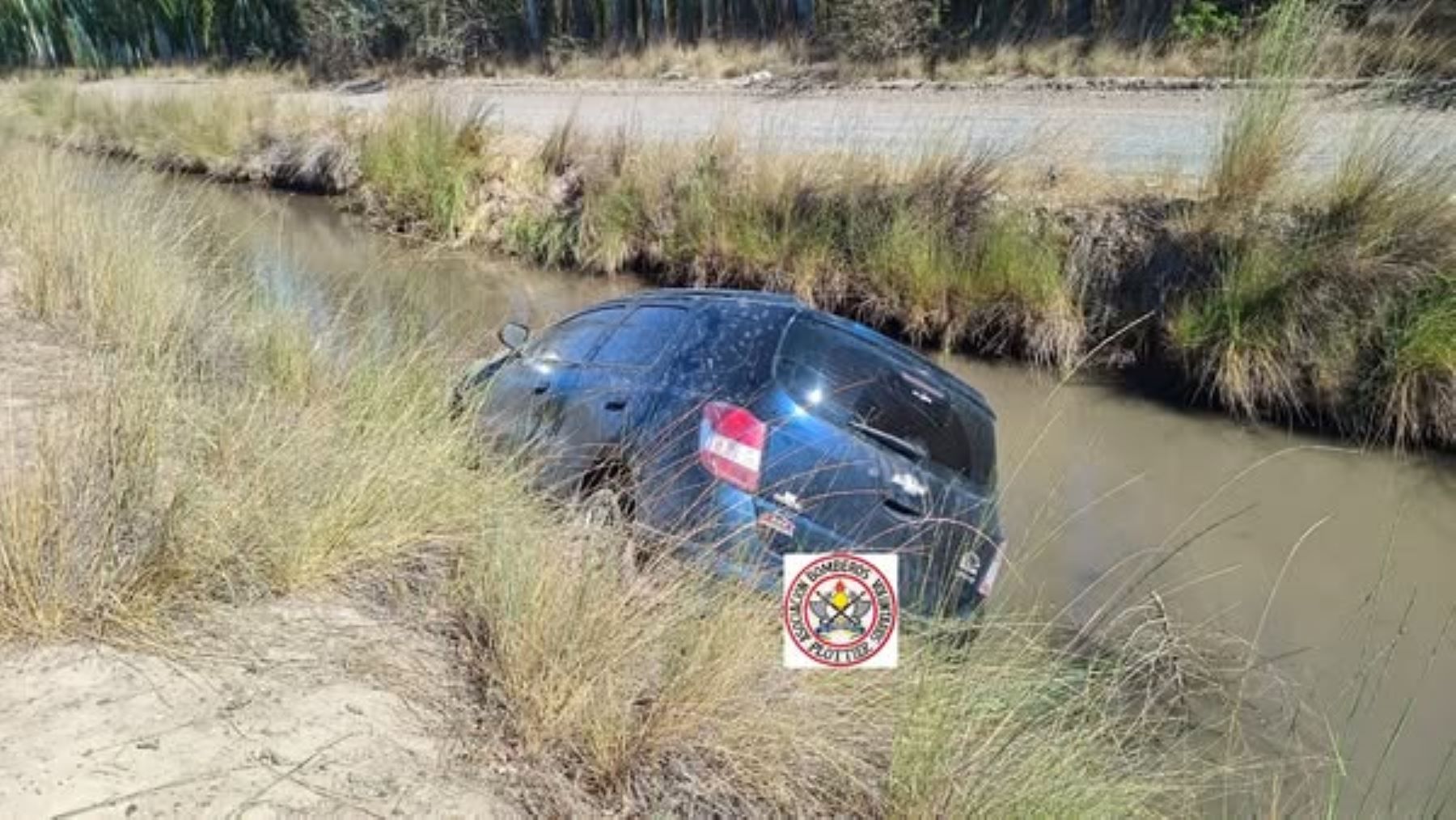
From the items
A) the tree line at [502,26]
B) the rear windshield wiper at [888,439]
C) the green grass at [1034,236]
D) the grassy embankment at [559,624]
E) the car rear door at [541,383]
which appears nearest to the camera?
the grassy embankment at [559,624]

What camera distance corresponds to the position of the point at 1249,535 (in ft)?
21.9

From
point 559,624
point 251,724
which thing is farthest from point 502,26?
point 251,724

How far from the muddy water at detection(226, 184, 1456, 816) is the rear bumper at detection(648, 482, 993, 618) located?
287 mm

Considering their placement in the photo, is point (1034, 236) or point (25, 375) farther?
point (1034, 236)

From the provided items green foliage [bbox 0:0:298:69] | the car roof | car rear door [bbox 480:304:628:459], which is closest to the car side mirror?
car rear door [bbox 480:304:628:459]

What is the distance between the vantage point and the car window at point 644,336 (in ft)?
17.4

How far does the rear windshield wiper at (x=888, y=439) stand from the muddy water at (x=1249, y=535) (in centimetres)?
54

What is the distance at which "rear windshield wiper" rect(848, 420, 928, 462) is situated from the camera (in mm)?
4426

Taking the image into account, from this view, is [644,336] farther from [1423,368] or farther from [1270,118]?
[1270,118]

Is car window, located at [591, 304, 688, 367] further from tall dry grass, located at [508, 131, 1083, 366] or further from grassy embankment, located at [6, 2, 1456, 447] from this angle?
tall dry grass, located at [508, 131, 1083, 366]

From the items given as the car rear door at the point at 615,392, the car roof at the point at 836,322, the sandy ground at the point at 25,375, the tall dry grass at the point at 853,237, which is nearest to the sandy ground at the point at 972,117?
the tall dry grass at the point at 853,237

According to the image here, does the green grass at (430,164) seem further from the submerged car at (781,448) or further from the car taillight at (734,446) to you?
the car taillight at (734,446)

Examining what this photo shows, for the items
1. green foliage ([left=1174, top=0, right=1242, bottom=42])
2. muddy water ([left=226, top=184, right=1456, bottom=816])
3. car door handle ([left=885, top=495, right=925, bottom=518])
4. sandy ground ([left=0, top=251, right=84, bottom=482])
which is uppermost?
green foliage ([left=1174, top=0, right=1242, bottom=42])

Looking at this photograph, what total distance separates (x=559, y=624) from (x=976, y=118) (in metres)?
13.0
